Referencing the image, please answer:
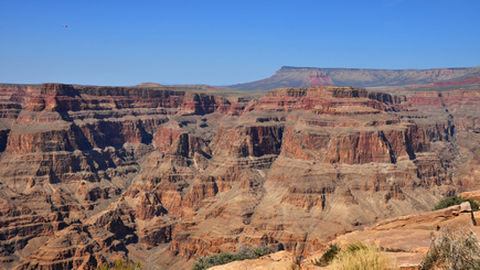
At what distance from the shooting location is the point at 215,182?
138 metres

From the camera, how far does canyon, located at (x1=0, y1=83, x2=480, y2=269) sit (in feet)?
346

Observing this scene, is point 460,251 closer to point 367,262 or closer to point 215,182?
point 367,262

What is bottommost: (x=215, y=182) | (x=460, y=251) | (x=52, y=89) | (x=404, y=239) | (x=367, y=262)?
A: (x=215, y=182)

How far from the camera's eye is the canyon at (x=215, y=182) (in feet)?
346

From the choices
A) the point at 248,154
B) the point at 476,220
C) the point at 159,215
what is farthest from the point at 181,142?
the point at 476,220

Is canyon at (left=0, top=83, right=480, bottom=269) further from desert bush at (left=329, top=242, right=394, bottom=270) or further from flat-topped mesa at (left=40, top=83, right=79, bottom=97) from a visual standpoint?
desert bush at (left=329, top=242, right=394, bottom=270)

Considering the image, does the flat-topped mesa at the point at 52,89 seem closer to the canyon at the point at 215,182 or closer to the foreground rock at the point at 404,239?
the canyon at the point at 215,182

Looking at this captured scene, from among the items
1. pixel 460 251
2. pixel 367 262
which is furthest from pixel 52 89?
pixel 460 251

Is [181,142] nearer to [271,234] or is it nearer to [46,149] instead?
[46,149]

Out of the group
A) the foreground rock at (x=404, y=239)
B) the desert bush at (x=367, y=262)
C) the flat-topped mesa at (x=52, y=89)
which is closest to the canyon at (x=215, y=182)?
the flat-topped mesa at (x=52, y=89)

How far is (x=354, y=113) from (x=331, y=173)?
2613 cm

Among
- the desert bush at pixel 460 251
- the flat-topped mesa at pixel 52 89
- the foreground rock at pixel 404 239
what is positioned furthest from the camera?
the flat-topped mesa at pixel 52 89

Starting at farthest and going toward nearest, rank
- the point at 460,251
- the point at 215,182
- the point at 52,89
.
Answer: the point at 52,89
the point at 215,182
the point at 460,251

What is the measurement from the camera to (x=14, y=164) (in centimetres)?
15238
